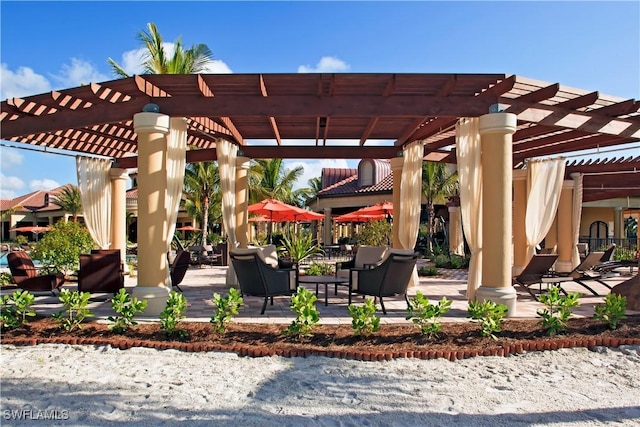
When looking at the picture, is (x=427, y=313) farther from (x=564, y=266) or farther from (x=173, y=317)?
(x=564, y=266)

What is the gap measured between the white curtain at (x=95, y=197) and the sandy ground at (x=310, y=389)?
6.53 meters

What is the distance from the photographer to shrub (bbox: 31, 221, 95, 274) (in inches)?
412

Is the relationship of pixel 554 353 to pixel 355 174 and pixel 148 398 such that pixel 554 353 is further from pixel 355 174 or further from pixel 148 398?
pixel 355 174

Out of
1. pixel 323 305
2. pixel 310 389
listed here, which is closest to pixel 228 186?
pixel 323 305

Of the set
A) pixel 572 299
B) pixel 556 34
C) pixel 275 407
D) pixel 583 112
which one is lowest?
pixel 275 407

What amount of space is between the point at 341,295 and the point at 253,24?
4.99 metres

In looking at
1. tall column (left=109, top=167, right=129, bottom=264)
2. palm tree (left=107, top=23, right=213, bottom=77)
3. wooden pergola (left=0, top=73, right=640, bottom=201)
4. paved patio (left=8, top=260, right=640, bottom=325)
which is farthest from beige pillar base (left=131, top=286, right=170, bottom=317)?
palm tree (left=107, top=23, right=213, bottom=77)

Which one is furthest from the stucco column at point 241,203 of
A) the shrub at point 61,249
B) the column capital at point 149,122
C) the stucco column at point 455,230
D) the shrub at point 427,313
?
the stucco column at point 455,230

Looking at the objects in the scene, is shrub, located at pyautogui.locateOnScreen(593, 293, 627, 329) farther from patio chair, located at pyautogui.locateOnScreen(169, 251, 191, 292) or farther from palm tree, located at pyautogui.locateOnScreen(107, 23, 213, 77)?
palm tree, located at pyautogui.locateOnScreen(107, 23, 213, 77)

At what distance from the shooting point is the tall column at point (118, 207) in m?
12.1

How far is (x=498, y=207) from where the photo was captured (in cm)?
669

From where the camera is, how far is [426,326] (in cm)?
541

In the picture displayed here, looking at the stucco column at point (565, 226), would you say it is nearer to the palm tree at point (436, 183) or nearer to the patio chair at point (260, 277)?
the palm tree at point (436, 183)

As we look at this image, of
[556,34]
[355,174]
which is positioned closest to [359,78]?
[556,34]
